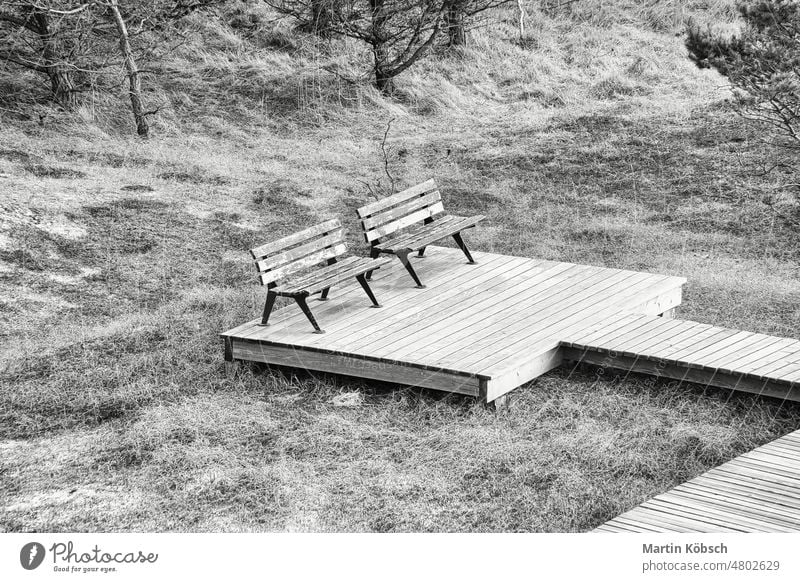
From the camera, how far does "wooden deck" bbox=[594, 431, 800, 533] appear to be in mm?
5102

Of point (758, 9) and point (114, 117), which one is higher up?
point (758, 9)

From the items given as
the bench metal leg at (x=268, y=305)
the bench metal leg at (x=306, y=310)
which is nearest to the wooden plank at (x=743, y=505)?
the bench metal leg at (x=306, y=310)

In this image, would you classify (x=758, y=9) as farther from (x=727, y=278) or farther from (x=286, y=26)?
(x=286, y=26)

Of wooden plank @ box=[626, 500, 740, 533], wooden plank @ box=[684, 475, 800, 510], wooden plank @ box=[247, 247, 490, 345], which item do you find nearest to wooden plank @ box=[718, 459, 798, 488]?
wooden plank @ box=[684, 475, 800, 510]

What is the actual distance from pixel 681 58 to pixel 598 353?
12.8m

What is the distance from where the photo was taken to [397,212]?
9383 mm

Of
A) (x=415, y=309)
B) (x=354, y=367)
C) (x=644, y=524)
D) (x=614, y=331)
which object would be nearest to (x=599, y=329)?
(x=614, y=331)

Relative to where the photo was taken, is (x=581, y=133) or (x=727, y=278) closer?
(x=727, y=278)

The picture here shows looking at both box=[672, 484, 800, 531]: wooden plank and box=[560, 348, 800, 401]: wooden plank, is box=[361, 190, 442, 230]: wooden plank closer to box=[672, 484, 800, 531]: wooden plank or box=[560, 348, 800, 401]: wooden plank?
box=[560, 348, 800, 401]: wooden plank

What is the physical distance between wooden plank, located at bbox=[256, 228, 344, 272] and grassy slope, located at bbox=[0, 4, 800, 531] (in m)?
0.81
